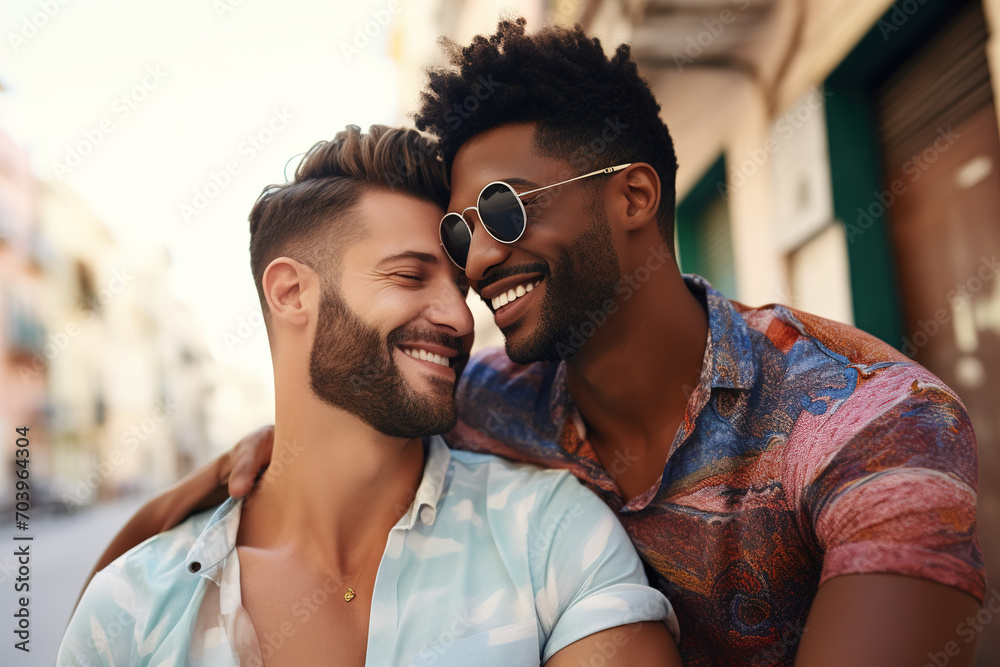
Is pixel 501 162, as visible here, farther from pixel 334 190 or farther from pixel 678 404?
pixel 678 404

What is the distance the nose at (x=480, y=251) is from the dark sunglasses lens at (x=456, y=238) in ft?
0.11

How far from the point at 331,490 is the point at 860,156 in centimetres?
412

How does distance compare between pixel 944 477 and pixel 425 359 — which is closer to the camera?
pixel 944 477

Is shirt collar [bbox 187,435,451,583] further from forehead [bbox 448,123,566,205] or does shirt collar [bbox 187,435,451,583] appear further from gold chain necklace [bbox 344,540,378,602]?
forehead [bbox 448,123,566,205]

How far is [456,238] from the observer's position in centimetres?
260

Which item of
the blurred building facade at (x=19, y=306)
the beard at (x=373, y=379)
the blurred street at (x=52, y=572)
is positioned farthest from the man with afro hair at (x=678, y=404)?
the blurred building facade at (x=19, y=306)

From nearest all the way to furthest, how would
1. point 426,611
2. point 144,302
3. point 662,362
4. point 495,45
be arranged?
point 426,611 < point 662,362 < point 495,45 < point 144,302

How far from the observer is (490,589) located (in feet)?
7.16

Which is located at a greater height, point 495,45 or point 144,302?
point 495,45

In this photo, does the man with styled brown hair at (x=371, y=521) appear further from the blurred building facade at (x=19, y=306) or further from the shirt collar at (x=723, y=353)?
the blurred building facade at (x=19, y=306)

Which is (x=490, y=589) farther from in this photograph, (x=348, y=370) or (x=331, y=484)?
(x=348, y=370)

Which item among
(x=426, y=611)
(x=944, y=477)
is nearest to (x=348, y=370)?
(x=426, y=611)

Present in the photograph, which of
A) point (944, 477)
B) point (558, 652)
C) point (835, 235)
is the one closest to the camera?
point (944, 477)

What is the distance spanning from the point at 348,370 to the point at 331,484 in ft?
1.47
